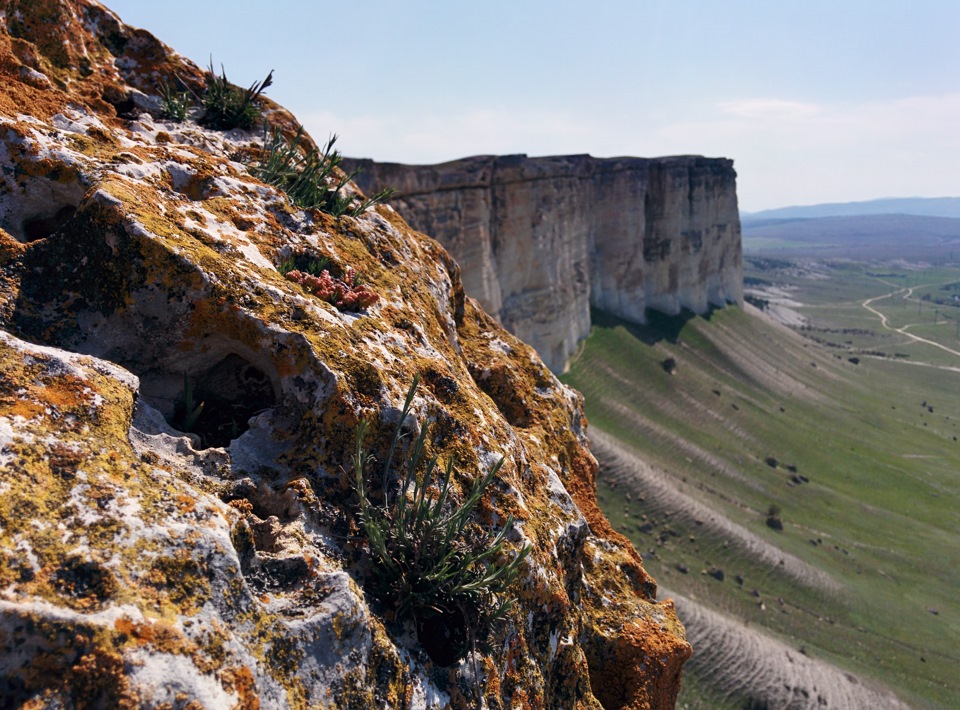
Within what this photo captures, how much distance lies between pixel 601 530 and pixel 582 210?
4219 centimetres

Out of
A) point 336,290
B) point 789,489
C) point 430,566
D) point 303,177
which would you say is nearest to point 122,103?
point 303,177

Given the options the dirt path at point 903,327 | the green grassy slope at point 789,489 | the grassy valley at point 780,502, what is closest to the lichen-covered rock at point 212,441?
the grassy valley at point 780,502

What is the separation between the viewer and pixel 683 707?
1827 centimetres

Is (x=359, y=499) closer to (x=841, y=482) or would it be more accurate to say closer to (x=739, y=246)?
(x=841, y=482)

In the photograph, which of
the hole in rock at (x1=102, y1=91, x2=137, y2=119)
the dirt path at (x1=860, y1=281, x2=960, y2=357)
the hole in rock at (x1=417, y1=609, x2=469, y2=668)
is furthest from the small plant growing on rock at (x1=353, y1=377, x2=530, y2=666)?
the dirt path at (x1=860, y1=281, x2=960, y2=357)

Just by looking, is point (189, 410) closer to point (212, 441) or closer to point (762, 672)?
point (212, 441)

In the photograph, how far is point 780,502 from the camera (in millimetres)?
34125

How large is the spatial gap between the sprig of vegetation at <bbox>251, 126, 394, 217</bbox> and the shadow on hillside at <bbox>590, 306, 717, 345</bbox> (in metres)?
41.9

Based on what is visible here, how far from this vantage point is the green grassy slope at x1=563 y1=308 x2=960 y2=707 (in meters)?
24.5

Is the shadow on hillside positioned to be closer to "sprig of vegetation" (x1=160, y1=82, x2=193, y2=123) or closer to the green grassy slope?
the green grassy slope

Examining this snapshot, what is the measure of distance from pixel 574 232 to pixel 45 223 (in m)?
42.5

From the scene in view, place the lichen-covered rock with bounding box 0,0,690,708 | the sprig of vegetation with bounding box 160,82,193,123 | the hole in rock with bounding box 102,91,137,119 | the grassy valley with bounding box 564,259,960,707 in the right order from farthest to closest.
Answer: the grassy valley with bounding box 564,259,960,707 → the sprig of vegetation with bounding box 160,82,193,123 → the hole in rock with bounding box 102,91,137,119 → the lichen-covered rock with bounding box 0,0,690,708

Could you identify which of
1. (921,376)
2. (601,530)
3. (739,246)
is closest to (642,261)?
(739,246)

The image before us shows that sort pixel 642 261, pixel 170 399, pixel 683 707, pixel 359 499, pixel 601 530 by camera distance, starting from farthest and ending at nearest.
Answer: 1. pixel 642 261
2. pixel 683 707
3. pixel 601 530
4. pixel 170 399
5. pixel 359 499
